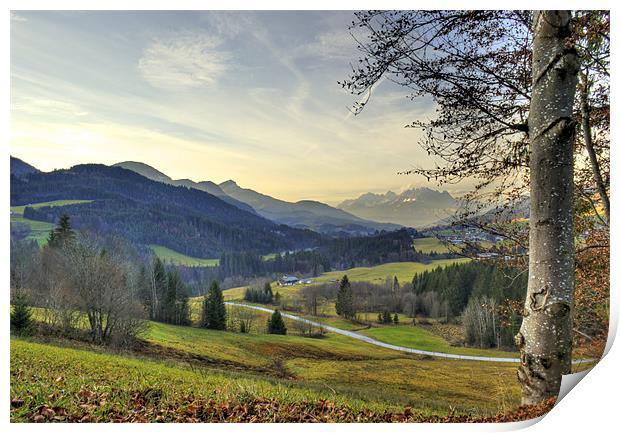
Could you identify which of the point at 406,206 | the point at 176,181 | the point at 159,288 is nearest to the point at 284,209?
the point at 176,181

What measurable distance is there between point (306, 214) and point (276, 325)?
3.63 meters

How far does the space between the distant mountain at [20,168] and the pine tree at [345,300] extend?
5240 millimetres

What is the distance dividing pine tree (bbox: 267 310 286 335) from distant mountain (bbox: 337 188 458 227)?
406 cm

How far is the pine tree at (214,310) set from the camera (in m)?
7.08

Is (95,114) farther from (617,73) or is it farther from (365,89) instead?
(617,73)

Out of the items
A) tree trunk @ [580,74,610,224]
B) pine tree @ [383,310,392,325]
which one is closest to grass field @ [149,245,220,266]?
pine tree @ [383,310,392,325]

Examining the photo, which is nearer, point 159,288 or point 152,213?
point 152,213

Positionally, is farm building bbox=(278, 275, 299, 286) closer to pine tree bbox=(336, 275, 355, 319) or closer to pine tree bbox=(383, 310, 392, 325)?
pine tree bbox=(336, 275, 355, 319)

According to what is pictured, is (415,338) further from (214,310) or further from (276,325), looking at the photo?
(214,310)

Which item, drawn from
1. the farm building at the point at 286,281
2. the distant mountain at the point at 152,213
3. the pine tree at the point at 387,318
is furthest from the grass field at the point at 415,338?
the distant mountain at the point at 152,213

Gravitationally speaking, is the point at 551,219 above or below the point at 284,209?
below

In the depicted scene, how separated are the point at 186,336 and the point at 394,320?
485 centimetres

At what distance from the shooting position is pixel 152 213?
21.3 ft
